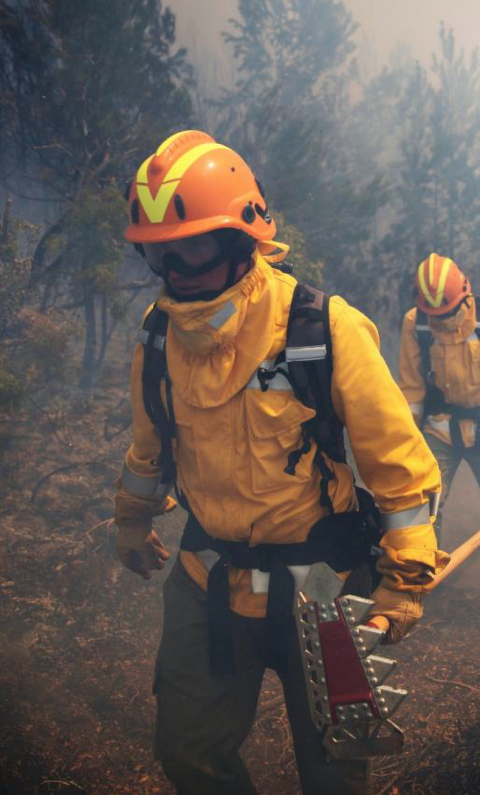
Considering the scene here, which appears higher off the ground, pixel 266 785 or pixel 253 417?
pixel 253 417

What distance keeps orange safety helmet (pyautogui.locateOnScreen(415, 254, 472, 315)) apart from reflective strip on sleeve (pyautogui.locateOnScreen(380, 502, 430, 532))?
375 cm

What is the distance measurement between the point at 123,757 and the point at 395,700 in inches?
87.3

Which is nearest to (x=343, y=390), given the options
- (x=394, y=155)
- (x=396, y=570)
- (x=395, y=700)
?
(x=396, y=570)

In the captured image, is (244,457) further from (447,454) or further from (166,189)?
(447,454)

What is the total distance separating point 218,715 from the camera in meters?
2.34

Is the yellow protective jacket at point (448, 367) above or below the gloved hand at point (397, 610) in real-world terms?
above

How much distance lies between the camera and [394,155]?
23938mm

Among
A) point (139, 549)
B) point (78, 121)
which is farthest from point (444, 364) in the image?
point (78, 121)

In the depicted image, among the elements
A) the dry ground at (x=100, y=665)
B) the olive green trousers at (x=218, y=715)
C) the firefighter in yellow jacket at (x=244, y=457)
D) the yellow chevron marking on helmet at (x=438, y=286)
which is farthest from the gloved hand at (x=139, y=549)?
the yellow chevron marking on helmet at (x=438, y=286)

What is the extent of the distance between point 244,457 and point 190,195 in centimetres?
106

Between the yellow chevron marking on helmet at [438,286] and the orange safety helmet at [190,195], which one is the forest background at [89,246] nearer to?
the orange safety helmet at [190,195]

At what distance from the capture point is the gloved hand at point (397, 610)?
6.86 feet

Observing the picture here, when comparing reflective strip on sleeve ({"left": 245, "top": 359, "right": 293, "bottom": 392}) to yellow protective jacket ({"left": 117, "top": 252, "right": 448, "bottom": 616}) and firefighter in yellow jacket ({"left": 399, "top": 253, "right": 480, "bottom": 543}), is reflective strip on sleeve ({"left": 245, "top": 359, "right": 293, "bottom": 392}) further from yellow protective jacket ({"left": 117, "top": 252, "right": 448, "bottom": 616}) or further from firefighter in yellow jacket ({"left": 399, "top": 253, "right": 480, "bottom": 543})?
firefighter in yellow jacket ({"left": 399, "top": 253, "right": 480, "bottom": 543})

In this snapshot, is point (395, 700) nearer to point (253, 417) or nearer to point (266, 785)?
point (253, 417)
